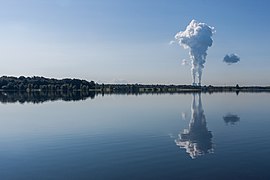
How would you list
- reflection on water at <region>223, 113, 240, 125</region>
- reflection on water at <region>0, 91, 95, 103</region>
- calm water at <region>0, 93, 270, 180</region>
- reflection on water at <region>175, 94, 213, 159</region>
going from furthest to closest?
reflection on water at <region>0, 91, 95, 103</region> → reflection on water at <region>223, 113, 240, 125</region> → reflection on water at <region>175, 94, 213, 159</region> → calm water at <region>0, 93, 270, 180</region>

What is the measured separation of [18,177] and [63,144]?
9644 millimetres

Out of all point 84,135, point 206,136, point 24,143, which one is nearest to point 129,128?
point 84,135

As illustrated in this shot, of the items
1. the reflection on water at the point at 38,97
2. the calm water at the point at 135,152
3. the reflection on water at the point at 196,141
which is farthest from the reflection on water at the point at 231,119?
the reflection on water at the point at 38,97

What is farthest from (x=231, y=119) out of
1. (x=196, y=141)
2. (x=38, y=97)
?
(x=38, y=97)

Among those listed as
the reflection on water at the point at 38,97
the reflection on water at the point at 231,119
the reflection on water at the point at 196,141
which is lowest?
the reflection on water at the point at 196,141

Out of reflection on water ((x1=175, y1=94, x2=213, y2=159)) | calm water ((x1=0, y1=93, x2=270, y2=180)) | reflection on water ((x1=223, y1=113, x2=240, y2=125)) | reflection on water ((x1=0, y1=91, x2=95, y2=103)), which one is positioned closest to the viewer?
calm water ((x1=0, y1=93, x2=270, y2=180))

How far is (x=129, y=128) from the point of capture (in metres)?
38.4

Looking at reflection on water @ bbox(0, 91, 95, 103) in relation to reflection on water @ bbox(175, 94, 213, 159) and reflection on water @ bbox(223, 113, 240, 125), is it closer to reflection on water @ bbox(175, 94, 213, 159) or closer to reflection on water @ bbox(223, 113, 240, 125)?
reflection on water @ bbox(223, 113, 240, 125)

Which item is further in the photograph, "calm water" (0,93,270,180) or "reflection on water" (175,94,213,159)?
"reflection on water" (175,94,213,159)

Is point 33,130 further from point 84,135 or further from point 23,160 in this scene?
point 23,160

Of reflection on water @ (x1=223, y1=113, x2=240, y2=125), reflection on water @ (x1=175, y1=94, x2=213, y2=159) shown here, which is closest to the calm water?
reflection on water @ (x1=175, y1=94, x2=213, y2=159)

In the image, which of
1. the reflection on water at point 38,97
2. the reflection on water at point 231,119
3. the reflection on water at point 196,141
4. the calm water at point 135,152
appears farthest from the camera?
the reflection on water at point 38,97

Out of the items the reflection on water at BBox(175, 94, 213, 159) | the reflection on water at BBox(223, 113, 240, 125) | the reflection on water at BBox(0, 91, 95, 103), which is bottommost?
the reflection on water at BBox(175, 94, 213, 159)

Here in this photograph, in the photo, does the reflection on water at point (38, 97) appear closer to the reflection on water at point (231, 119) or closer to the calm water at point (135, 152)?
the reflection on water at point (231, 119)
